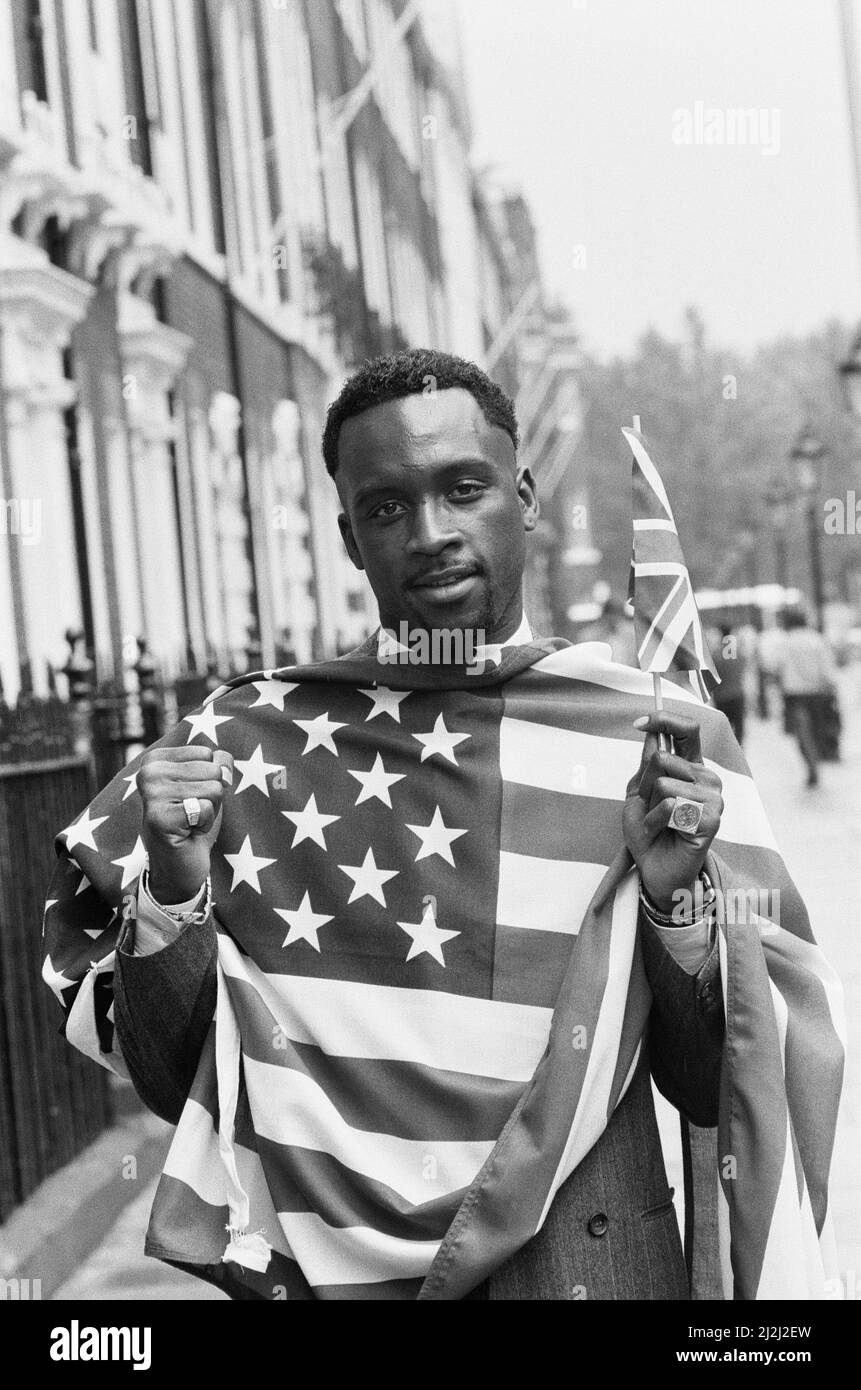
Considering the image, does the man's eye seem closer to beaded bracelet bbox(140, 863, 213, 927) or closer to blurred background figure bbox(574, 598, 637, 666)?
beaded bracelet bbox(140, 863, 213, 927)

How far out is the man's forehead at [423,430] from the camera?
215cm

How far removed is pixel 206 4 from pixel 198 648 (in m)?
4.36

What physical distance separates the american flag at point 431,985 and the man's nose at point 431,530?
0.23 m

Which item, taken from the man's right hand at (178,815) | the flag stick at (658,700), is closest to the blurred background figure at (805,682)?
the flag stick at (658,700)

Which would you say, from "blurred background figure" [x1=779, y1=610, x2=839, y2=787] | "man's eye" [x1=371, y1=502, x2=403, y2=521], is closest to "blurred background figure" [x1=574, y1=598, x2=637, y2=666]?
"blurred background figure" [x1=779, y1=610, x2=839, y2=787]

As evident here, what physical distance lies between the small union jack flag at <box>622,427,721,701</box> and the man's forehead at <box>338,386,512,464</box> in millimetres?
182

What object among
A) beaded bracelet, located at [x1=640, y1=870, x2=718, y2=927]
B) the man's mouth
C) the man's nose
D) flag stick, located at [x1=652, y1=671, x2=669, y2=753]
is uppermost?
the man's nose

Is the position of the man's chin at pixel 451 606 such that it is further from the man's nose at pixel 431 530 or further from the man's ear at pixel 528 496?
the man's ear at pixel 528 496

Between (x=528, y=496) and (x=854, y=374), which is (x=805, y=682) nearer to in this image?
(x=854, y=374)

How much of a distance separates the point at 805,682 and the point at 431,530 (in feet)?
54.9

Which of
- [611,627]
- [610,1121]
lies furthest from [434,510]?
[611,627]

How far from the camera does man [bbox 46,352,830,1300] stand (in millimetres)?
2057

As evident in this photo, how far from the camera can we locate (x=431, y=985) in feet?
7.04
